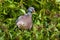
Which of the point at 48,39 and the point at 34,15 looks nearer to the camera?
the point at 48,39

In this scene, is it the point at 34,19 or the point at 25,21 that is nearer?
the point at 25,21

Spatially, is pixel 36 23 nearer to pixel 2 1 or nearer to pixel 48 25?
pixel 48 25

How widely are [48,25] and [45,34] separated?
124 millimetres

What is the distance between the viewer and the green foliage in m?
2.53

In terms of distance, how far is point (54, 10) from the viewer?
2.82 meters

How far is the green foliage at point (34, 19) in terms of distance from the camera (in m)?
2.53

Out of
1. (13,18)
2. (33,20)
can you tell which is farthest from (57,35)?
(13,18)

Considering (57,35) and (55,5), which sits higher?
(55,5)

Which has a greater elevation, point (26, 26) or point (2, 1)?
point (2, 1)

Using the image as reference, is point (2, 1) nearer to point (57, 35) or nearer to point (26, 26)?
point (26, 26)

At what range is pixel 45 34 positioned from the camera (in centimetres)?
257

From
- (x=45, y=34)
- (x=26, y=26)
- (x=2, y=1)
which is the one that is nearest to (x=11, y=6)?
(x=2, y=1)

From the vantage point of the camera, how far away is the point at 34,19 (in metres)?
2.71

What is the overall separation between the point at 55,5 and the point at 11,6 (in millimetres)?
493
